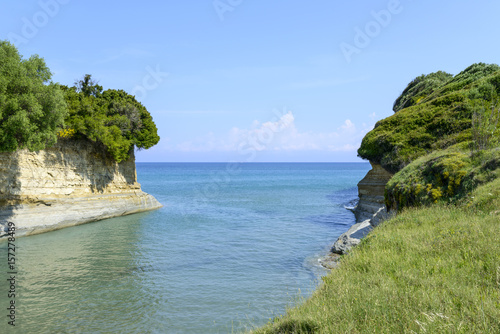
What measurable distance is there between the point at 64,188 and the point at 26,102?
10.8 metres

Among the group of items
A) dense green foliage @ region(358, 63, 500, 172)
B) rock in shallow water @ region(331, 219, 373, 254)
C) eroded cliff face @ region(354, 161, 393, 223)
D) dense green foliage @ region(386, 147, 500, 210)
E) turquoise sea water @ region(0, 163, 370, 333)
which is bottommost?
turquoise sea water @ region(0, 163, 370, 333)

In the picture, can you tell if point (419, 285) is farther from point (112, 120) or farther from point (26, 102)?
point (112, 120)

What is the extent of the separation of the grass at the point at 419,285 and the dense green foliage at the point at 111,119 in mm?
32258

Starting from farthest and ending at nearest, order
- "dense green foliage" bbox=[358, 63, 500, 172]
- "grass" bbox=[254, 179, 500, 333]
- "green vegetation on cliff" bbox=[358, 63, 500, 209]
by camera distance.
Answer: "dense green foliage" bbox=[358, 63, 500, 172] → "green vegetation on cliff" bbox=[358, 63, 500, 209] → "grass" bbox=[254, 179, 500, 333]

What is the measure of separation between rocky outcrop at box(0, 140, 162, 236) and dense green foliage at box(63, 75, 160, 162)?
1.98 m

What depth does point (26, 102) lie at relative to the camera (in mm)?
22562

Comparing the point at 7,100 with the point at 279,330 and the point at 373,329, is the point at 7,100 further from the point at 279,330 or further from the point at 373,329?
the point at 373,329

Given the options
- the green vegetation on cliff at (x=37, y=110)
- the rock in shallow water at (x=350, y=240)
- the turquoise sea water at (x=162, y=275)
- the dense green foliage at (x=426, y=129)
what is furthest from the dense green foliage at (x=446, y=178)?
the green vegetation on cliff at (x=37, y=110)

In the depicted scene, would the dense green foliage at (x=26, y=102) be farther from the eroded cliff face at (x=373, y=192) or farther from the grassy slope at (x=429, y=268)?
the eroded cliff face at (x=373, y=192)

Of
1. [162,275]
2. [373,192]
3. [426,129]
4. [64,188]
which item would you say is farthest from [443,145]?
[64,188]

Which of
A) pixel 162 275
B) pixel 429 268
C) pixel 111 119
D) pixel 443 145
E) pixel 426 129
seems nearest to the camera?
pixel 429 268

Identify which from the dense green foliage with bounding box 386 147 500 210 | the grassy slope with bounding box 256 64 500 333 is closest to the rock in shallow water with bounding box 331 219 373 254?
the dense green foliage with bounding box 386 147 500 210

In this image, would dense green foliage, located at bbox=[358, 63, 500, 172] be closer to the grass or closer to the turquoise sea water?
the turquoise sea water

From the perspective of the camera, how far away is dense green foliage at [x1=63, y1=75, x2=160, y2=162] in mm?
33500
